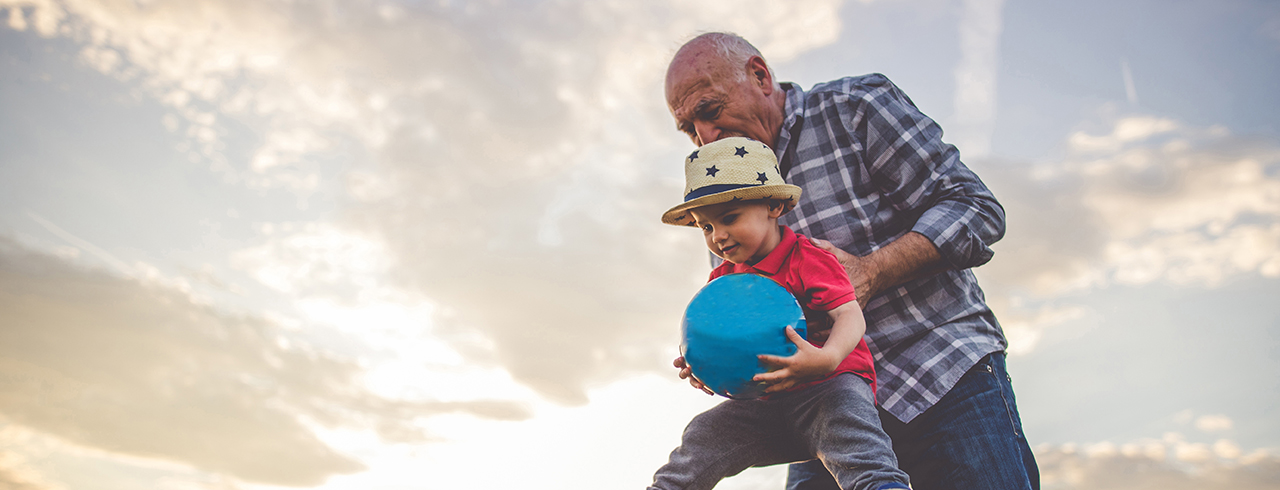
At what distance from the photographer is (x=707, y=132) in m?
4.64

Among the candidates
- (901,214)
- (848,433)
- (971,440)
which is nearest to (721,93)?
(901,214)

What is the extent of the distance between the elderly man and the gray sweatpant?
315 millimetres

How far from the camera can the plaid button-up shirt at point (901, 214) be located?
3959 millimetres

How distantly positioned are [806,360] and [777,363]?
4.9 inches

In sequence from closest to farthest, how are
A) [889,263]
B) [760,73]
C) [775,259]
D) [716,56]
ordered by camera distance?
[775,259]
[889,263]
[716,56]
[760,73]

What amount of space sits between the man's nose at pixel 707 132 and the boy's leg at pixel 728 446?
6.08ft

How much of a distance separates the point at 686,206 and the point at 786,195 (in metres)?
0.54

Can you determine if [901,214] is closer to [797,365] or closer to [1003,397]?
[1003,397]

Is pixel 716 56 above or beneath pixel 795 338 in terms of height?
above

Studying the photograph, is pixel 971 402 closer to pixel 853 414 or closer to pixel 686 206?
pixel 853 414

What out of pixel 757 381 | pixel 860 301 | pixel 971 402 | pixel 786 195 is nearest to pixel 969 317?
pixel 971 402

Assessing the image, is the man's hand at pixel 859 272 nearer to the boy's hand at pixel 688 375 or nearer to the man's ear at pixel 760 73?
the boy's hand at pixel 688 375

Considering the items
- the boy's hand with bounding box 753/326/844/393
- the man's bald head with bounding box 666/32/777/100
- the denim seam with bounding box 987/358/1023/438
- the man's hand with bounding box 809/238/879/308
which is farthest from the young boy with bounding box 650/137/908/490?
the man's bald head with bounding box 666/32/777/100

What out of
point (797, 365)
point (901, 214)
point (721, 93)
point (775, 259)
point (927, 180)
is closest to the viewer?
point (797, 365)
